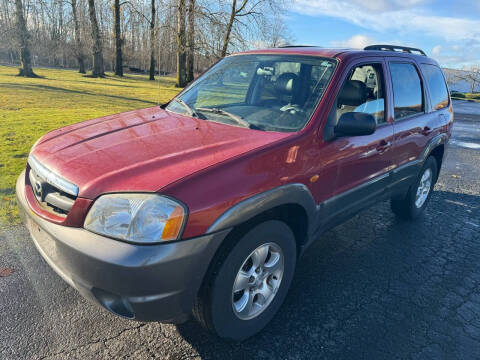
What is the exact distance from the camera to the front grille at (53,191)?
6.89ft

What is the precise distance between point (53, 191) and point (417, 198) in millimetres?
4122

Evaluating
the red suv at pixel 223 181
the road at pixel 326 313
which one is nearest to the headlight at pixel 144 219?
the red suv at pixel 223 181

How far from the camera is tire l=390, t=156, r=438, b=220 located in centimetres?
443

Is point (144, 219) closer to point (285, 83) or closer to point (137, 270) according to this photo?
point (137, 270)

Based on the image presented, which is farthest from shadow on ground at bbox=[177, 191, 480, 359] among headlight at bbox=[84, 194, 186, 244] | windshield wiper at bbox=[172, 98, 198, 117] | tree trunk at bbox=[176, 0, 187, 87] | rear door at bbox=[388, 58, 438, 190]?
tree trunk at bbox=[176, 0, 187, 87]

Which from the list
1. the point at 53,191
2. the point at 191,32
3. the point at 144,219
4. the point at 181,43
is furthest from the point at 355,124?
the point at 181,43

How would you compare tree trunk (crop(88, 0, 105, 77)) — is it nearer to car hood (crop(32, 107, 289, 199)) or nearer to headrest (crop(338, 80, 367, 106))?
car hood (crop(32, 107, 289, 199))

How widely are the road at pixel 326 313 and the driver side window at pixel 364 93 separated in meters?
1.42

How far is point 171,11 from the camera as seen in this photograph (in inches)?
869

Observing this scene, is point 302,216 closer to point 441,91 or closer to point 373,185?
point 373,185

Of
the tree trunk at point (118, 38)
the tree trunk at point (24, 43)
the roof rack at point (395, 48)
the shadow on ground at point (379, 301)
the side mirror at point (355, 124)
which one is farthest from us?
the tree trunk at point (118, 38)

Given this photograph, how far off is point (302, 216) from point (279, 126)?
2.25 feet

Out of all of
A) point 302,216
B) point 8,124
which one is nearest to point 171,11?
point 8,124

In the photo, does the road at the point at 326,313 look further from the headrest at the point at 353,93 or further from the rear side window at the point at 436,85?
the rear side window at the point at 436,85
